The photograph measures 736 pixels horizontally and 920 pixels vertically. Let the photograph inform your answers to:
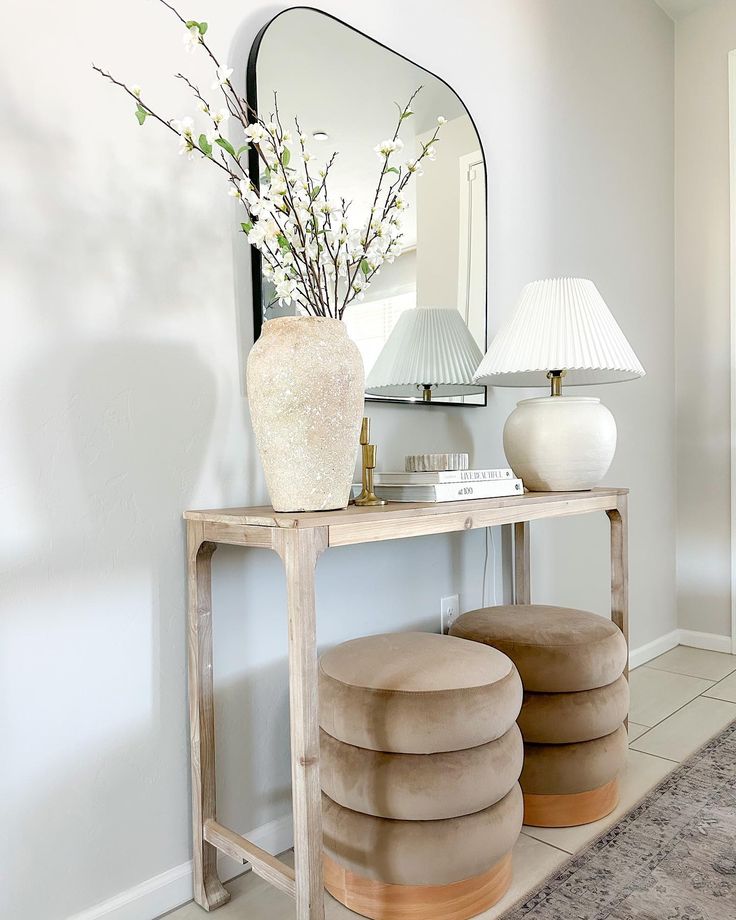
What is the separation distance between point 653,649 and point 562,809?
1493 mm

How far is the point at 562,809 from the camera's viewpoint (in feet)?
5.20

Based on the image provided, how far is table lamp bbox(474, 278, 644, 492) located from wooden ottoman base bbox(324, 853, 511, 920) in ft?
2.95

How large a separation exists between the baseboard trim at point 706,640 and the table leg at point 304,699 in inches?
93.9

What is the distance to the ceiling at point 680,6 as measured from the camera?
9.63 ft

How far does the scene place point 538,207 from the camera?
2.33 m

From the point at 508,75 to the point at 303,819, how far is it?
2.11 metres

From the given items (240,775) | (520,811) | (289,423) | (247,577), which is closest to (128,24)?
(289,423)

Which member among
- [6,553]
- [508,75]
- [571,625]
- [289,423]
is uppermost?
[508,75]

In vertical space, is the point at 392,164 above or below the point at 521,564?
above

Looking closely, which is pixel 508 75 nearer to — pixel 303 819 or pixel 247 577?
pixel 247 577

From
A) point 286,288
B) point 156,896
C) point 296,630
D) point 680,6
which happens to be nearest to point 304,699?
point 296,630

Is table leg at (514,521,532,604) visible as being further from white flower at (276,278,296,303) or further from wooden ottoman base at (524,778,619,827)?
white flower at (276,278,296,303)

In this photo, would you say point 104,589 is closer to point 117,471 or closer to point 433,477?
point 117,471

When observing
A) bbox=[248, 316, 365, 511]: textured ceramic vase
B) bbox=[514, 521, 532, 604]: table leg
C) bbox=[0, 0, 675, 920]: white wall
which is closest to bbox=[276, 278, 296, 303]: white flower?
bbox=[248, 316, 365, 511]: textured ceramic vase
